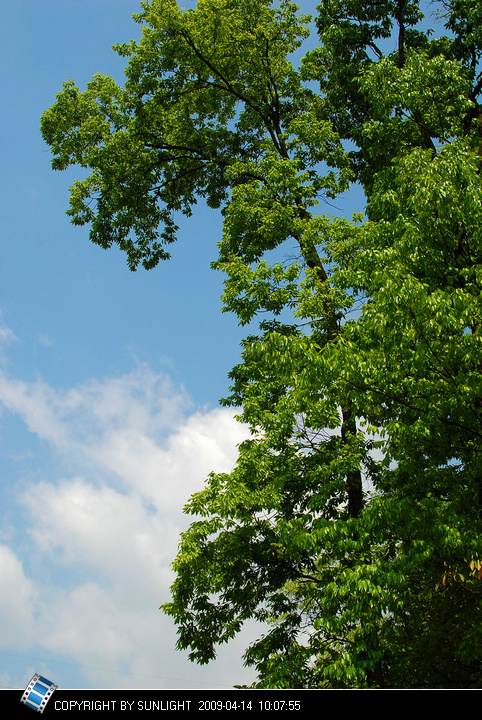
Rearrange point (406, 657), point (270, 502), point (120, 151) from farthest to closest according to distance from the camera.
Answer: point (120, 151) < point (406, 657) < point (270, 502)

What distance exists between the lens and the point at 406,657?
1313cm

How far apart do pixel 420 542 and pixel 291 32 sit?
58.4 ft

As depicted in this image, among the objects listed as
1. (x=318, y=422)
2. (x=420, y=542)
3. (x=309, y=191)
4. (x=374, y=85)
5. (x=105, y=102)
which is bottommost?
(x=420, y=542)

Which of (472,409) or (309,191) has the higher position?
(309,191)

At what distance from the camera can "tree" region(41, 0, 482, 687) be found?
9.91 meters
